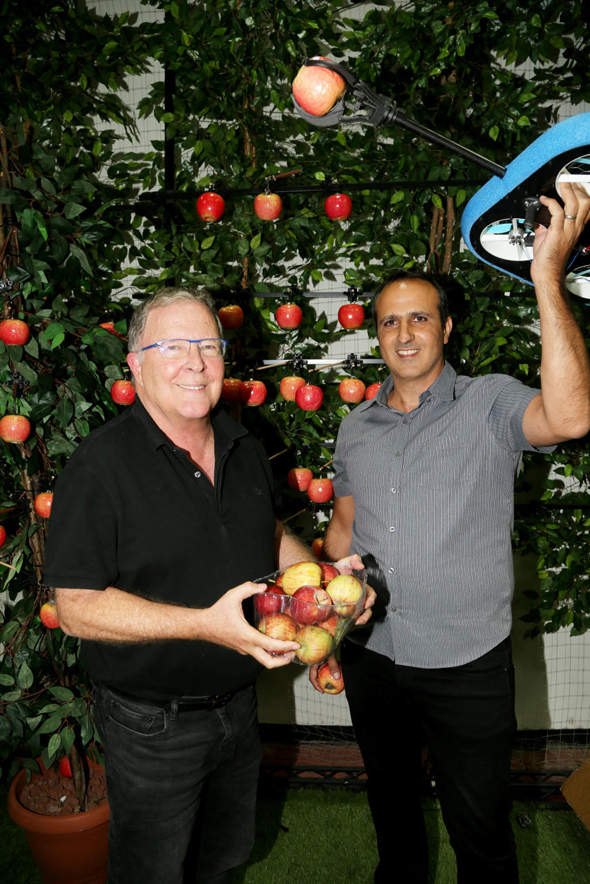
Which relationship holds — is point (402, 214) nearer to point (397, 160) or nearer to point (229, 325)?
point (397, 160)

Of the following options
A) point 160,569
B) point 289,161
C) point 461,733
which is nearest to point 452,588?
point 461,733

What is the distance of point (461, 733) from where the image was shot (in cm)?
161

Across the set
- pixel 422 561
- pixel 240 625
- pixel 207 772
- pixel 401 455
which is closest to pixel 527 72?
pixel 401 455

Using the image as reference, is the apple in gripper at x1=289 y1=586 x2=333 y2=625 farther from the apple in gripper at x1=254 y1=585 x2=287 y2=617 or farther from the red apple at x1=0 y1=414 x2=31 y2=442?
the red apple at x1=0 y1=414 x2=31 y2=442

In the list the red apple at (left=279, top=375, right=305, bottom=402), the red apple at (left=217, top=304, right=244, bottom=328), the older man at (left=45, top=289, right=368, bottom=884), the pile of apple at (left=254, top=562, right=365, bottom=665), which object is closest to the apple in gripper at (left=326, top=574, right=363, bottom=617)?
the pile of apple at (left=254, top=562, right=365, bottom=665)

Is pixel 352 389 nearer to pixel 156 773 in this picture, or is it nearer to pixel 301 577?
pixel 301 577

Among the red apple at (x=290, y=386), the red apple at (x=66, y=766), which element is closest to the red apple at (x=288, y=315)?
the red apple at (x=290, y=386)

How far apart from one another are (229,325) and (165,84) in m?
1.08

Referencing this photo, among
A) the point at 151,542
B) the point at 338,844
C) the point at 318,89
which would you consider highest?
the point at 318,89

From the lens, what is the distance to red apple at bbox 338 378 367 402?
2412 millimetres

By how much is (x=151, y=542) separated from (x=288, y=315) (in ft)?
4.33

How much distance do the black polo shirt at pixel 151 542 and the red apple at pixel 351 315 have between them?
1.10m

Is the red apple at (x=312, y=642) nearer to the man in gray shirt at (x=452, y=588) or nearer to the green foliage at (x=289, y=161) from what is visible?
the man in gray shirt at (x=452, y=588)

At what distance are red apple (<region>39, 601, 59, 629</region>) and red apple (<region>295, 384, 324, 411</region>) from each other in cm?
114
